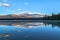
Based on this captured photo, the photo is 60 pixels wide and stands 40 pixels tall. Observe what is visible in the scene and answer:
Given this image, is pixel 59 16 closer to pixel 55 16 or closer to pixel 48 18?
pixel 55 16

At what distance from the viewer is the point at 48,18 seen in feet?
235

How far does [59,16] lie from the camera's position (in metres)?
62.6

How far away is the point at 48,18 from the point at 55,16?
7529 mm

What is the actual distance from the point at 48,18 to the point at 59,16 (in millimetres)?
9671

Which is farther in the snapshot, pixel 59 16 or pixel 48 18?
pixel 48 18

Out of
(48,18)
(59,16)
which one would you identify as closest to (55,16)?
(59,16)

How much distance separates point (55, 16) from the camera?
211ft

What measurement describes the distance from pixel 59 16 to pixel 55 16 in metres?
2.29

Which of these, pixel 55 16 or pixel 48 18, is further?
pixel 48 18
